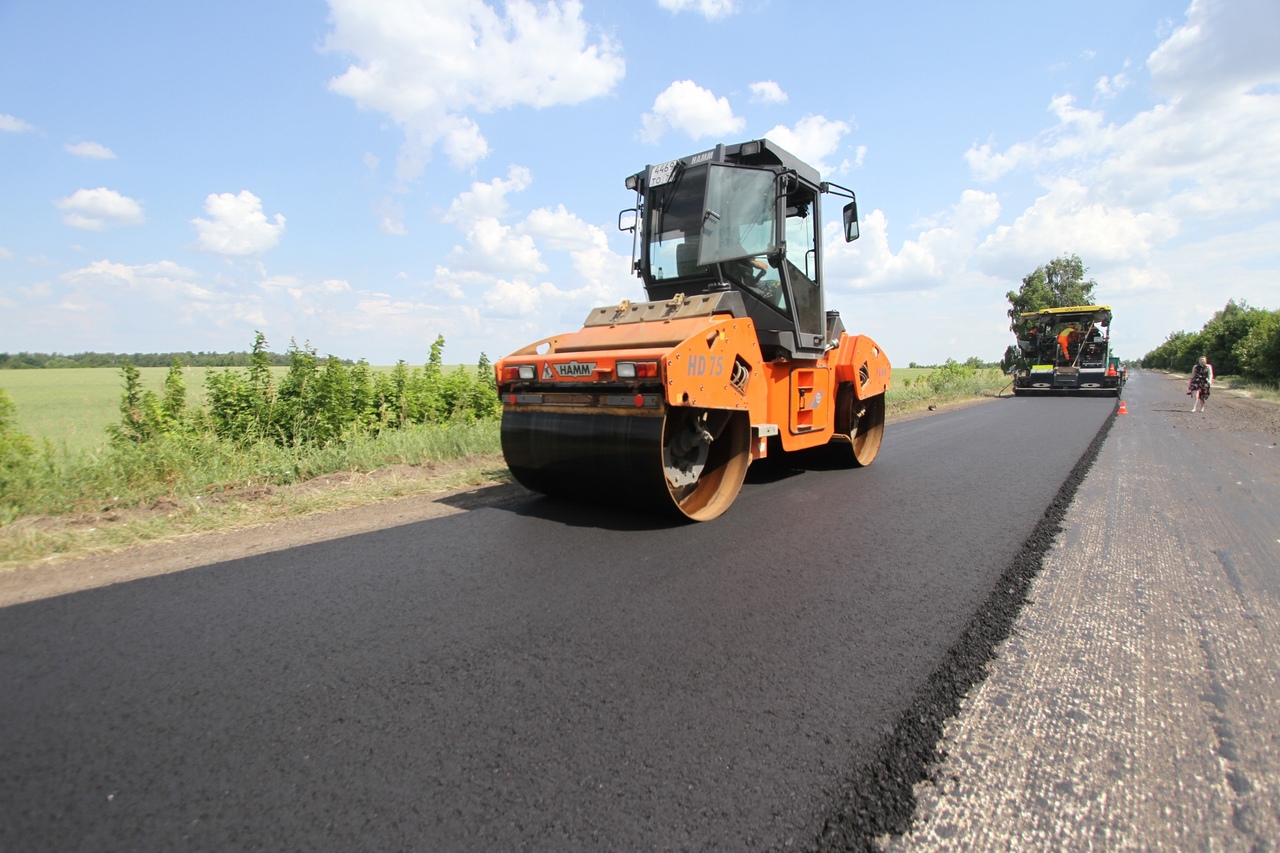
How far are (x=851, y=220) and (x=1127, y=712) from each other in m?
5.18

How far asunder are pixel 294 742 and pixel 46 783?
63 centimetres

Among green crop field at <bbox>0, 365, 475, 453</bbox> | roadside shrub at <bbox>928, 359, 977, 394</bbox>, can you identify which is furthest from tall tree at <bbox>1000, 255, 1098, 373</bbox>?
green crop field at <bbox>0, 365, 475, 453</bbox>

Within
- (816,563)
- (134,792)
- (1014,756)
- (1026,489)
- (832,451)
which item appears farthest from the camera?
(832,451)

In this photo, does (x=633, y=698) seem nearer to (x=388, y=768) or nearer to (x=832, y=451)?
(x=388, y=768)

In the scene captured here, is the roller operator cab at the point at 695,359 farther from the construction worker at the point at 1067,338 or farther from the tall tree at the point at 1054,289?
the tall tree at the point at 1054,289

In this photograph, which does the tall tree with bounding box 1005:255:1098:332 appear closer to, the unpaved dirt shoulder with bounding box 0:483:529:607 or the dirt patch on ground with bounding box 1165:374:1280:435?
the dirt patch on ground with bounding box 1165:374:1280:435

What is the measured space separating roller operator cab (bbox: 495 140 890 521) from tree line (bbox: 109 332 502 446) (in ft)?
13.7

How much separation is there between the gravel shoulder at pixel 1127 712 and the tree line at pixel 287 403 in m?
7.44

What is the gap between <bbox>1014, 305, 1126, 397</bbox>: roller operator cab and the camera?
2195 cm

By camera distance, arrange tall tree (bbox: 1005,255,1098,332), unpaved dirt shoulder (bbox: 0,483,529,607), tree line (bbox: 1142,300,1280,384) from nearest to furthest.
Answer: unpaved dirt shoulder (bbox: 0,483,529,607) → tree line (bbox: 1142,300,1280,384) → tall tree (bbox: 1005,255,1098,332)

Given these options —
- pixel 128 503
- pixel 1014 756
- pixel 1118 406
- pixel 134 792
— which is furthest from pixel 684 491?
pixel 1118 406

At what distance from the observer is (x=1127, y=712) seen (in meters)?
2.32

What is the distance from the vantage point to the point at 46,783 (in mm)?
1884

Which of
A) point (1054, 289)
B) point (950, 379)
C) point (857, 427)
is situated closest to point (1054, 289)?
point (1054, 289)
